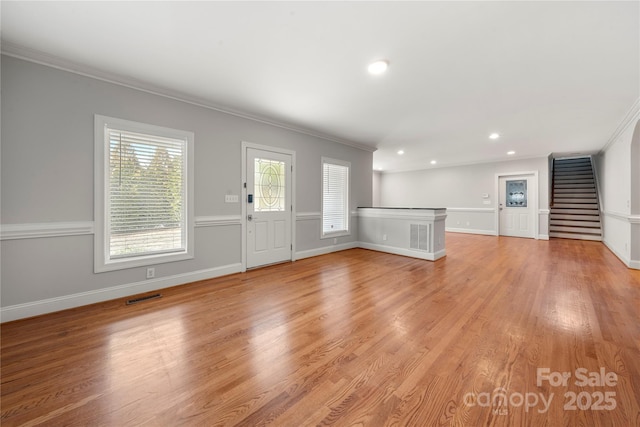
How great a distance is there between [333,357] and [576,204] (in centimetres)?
990

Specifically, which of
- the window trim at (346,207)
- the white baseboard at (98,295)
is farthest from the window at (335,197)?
the white baseboard at (98,295)

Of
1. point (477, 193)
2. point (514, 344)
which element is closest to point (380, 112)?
point (514, 344)

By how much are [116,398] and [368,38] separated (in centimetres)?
320

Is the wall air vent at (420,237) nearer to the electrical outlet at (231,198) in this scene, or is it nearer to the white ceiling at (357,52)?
the white ceiling at (357,52)

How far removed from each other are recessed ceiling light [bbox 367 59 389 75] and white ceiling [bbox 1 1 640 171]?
0.24ft

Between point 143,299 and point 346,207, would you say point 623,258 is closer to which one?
point 346,207

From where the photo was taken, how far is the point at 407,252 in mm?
5184

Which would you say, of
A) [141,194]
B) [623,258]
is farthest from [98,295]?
[623,258]

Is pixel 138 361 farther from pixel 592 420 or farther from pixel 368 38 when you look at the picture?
pixel 368 38

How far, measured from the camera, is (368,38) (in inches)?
88.3

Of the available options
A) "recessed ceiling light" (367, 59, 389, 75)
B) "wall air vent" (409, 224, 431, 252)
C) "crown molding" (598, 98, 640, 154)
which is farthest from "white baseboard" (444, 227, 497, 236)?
"recessed ceiling light" (367, 59, 389, 75)

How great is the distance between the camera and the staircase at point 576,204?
7320mm

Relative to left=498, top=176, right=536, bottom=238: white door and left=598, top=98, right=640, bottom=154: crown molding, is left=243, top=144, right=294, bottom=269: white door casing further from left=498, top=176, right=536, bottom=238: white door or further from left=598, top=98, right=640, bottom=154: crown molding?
left=498, top=176, right=536, bottom=238: white door

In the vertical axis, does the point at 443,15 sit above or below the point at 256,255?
above
